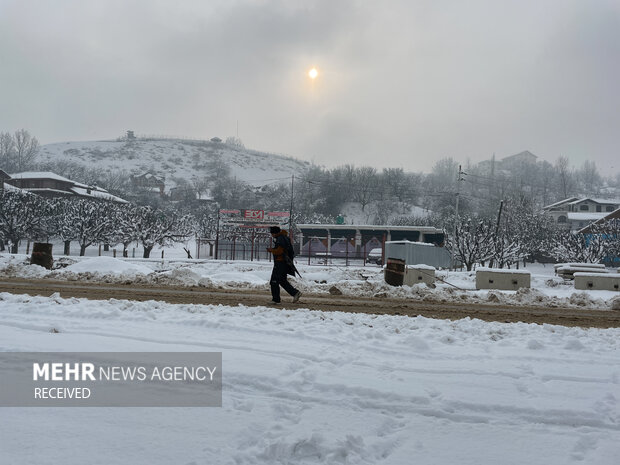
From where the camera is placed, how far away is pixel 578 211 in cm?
9019

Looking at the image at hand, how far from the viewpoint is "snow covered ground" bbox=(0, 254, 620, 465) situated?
3.58 meters

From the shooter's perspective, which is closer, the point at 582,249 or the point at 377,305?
the point at 377,305

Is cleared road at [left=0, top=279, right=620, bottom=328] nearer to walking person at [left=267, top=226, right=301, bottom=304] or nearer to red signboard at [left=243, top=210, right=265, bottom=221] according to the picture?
walking person at [left=267, top=226, right=301, bottom=304]

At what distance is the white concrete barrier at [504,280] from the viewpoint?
19688mm

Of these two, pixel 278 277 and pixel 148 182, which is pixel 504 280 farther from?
pixel 148 182

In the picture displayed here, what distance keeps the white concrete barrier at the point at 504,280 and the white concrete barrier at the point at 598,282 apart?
2.32 m

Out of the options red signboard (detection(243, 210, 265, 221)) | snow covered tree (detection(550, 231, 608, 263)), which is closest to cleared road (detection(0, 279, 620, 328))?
snow covered tree (detection(550, 231, 608, 263))

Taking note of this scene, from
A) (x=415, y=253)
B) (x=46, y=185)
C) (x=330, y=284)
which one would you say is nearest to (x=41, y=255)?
(x=330, y=284)

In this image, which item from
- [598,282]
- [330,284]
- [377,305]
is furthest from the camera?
[598,282]

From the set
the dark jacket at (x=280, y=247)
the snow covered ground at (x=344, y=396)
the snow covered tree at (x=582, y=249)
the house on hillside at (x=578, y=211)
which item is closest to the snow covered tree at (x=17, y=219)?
the dark jacket at (x=280, y=247)

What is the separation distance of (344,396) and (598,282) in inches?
753

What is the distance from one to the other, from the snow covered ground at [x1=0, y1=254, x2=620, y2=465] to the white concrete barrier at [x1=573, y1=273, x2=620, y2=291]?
13.3m

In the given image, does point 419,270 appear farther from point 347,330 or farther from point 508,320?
point 347,330

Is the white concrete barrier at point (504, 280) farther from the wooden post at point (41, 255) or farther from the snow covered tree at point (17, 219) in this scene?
the snow covered tree at point (17, 219)
